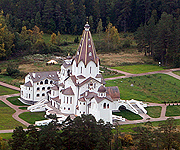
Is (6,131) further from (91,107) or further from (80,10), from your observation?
(80,10)

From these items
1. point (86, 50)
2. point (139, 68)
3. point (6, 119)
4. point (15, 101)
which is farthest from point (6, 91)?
point (139, 68)

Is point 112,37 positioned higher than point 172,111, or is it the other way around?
point 112,37

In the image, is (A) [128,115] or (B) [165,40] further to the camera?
(B) [165,40]

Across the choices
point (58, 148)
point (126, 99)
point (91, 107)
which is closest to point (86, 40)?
point (91, 107)

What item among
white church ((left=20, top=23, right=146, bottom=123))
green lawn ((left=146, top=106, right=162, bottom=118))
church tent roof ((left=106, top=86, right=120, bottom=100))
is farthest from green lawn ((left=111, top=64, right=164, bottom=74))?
church tent roof ((left=106, top=86, right=120, bottom=100))

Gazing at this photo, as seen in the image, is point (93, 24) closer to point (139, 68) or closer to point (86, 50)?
point (139, 68)
